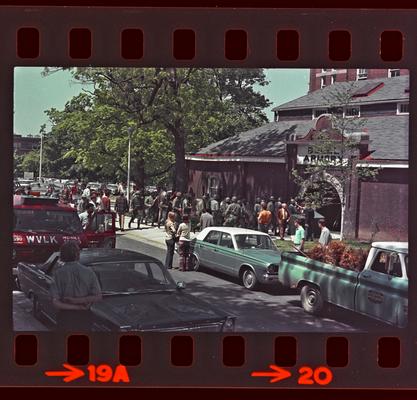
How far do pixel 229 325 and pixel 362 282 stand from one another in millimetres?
1317

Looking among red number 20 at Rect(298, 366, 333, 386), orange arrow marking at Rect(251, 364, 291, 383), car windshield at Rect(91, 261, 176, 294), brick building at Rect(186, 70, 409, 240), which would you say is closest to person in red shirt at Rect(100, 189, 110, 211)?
car windshield at Rect(91, 261, 176, 294)

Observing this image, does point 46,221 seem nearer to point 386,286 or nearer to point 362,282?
point 362,282

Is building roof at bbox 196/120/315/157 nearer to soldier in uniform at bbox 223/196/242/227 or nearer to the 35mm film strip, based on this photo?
soldier in uniform at bbox 223/196/242/227

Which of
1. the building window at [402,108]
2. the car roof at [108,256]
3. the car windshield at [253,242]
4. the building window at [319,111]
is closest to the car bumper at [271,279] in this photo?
the car windshield at [253,242]

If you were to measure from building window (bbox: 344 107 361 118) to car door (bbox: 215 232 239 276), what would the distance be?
1610mm

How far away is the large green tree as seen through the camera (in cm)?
685

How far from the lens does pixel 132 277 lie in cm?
679

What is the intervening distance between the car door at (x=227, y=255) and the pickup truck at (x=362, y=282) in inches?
17.7

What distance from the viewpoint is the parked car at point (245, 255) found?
6975mm

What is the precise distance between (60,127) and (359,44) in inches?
114

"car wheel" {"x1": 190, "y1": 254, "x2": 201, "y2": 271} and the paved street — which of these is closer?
the paved street

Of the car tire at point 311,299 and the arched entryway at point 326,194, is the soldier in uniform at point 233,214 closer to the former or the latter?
the arched entryway at point 326,194
